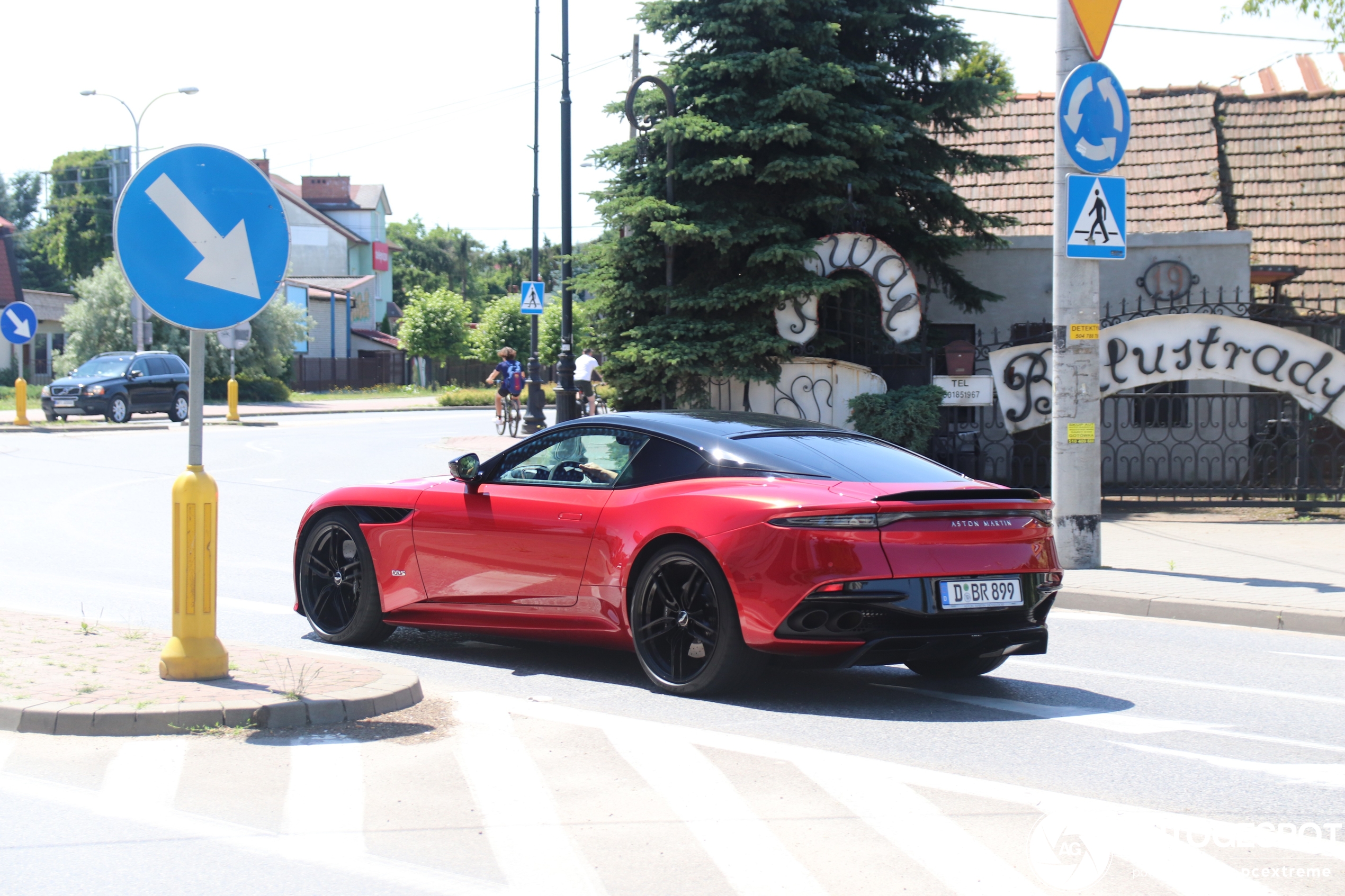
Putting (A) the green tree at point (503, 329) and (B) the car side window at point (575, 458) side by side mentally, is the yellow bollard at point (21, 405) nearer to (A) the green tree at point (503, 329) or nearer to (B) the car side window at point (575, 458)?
(B) the car side window at point (575, 458)

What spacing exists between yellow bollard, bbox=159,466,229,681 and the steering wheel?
1815 millimetres

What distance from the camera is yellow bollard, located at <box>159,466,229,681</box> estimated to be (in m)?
6.23

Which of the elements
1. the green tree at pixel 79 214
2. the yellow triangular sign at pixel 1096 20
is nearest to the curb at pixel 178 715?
the yellow triangular sign at pixel 1096 20

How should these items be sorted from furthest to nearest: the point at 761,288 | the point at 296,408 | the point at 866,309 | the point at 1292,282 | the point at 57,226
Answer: the point at 57,226 < the point at 296,408 < the point at 1292,282 < the point at 866,309 < the point at 761,288

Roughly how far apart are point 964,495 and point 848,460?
65cm

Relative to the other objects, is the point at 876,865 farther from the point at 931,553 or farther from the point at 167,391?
the point at 167,391

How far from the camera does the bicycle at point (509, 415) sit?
2991 cm

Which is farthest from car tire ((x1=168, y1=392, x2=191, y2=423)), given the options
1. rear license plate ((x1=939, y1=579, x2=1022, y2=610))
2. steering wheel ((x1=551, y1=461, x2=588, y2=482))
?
rear license plate ((x1=939, y1=579, x2=1022, y2=610))

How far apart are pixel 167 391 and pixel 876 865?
34.6 metres

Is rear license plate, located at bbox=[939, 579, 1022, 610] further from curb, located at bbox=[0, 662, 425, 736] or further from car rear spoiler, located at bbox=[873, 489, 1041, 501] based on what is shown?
curb, located at bbox=[0, 662, 425, 736]

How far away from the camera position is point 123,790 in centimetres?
495

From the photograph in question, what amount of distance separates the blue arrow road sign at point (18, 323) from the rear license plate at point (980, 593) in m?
27.3

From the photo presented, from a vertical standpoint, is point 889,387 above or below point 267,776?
above

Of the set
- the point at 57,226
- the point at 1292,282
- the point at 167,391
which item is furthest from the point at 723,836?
the point at 57,226
